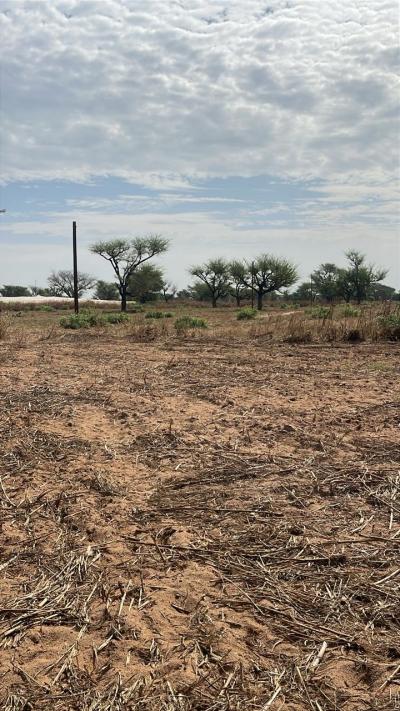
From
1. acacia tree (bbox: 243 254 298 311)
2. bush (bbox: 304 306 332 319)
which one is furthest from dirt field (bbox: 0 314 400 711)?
acacia tree (bbox: 243 254 298 311)

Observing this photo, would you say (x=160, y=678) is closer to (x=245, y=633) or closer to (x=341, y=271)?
(x=245, y=633)

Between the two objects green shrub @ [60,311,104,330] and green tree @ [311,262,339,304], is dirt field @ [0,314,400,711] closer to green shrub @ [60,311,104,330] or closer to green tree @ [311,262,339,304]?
green shrub @ [60,311,104,330]

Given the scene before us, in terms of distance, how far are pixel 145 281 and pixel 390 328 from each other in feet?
149

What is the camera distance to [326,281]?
6144 centimetres

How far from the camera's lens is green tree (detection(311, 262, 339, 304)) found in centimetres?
5675

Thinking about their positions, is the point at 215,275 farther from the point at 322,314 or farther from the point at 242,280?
the point at 322,314

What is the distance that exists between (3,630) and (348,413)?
12.6 ft

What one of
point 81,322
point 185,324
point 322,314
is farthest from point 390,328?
point 81,322

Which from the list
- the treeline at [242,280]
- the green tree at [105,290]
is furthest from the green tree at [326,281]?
the green tree at [105,290]

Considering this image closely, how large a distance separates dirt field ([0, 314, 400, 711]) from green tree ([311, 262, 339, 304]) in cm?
5360

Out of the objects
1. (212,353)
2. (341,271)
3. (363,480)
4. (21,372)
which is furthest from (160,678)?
(341,271)

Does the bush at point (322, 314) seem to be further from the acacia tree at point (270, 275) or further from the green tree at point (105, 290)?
the green tree at point (105, 290)

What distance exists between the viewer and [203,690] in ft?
5.60

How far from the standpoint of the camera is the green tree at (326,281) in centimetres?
5675
